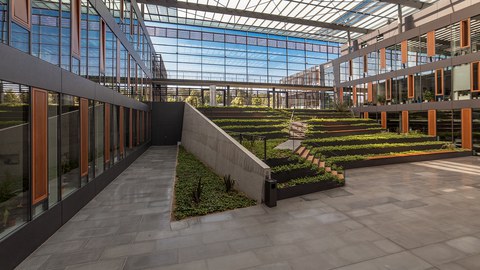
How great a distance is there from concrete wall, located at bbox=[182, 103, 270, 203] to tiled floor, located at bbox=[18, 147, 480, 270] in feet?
3.35

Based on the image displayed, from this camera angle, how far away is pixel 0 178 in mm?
5508

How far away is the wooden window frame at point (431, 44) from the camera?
759 inches

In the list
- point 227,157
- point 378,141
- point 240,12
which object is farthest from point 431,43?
point 227,157

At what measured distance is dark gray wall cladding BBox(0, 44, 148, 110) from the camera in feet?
13.4

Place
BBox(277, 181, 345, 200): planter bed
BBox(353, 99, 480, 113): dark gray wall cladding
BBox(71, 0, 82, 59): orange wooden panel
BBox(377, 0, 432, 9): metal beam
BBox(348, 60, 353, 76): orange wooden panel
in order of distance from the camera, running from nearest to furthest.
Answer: BBox(71, 0, 82, 59): orange wooden panel
BBox(277, 181, 345, 200): planter bed
BBox(353, 99, 480, 113): dark gray wall cladding
BBox(377, 0, 432, 9): metal beam
BBox(348, 60, 353, 76): orange wooden panel

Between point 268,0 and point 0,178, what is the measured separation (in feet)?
85.9

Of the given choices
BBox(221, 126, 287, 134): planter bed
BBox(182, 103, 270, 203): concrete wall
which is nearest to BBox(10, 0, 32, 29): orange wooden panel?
BBox(182, 103, 270, 203): concrete wall

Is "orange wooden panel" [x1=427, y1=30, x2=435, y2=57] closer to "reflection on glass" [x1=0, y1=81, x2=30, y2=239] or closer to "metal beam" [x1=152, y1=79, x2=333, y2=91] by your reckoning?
"metal beam" [x1=152, y1=79, x2=333, y2=91]

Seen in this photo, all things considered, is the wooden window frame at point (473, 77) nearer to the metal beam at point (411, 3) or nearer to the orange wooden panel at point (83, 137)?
the metal beam at point (411, 3)

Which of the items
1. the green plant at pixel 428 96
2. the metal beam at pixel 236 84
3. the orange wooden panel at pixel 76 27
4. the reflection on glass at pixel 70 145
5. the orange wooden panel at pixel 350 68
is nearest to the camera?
the reflection on glass at pixel 70 145

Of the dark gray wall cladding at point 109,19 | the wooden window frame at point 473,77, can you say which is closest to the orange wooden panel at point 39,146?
the dark gray wall cladding at point 109,19

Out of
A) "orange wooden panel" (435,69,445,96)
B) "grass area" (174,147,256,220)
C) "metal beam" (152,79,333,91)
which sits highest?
"metal beam" (152,79,333,91)

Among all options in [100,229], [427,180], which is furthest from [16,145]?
[427,180]

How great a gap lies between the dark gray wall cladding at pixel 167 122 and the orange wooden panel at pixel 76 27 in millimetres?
15469
